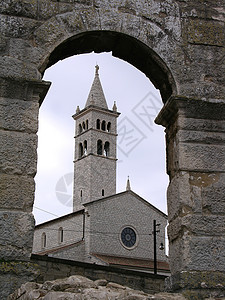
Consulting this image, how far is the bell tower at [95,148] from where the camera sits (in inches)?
2063

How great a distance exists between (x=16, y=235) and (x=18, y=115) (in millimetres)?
1292

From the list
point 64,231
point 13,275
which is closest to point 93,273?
point 13,275

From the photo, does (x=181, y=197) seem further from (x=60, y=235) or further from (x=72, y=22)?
(x=60, y=235)

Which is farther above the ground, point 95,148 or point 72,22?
point 95,148

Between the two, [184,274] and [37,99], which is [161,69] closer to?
[37,99]

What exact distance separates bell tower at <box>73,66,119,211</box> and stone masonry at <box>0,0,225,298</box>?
45524 millimetres

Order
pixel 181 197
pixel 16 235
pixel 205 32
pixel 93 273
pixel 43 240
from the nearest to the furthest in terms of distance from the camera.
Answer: pixel 16 235
pixel 181 197
pixel 205 32
pixel 93 273
pixel 43 240

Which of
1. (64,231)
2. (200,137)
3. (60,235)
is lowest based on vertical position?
(60,235)

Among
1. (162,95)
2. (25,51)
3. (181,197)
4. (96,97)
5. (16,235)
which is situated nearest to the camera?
(16,235)

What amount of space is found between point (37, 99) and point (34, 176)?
891 mm

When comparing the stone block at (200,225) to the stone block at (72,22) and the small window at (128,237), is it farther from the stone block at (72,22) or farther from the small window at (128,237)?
the small window at (128,237)

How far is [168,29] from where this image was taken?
6031 mm

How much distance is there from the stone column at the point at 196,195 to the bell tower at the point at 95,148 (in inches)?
1802

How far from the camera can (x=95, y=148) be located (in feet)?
181
